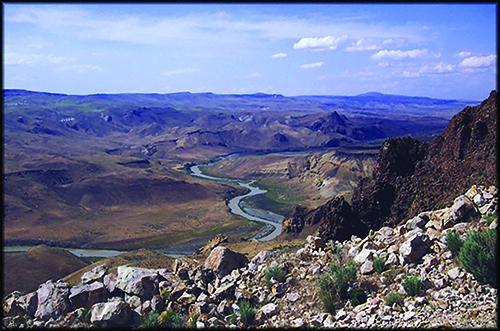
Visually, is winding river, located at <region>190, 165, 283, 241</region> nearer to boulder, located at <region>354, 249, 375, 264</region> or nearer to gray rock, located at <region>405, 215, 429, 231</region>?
gray rock, located at <region>405, 215, 429, 231</region>

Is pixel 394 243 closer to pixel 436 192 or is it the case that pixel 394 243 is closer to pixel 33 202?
pixel 436 192

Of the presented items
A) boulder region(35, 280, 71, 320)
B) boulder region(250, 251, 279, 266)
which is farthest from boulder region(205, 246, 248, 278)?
boulder region(35, 280, 71, 320)

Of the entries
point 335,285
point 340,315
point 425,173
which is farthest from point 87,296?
point 425,173

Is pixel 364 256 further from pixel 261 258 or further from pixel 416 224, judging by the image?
pixel 261 258

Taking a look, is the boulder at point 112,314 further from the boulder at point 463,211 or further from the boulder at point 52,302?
the boulder at point 463,211

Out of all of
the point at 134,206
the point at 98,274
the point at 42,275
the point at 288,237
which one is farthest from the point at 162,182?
the point at 98,274

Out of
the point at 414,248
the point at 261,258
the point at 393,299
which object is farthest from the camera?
the point at 261,258
